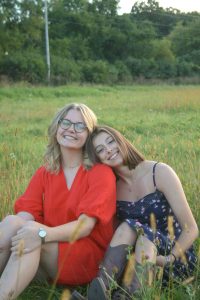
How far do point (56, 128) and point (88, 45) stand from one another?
136 ft

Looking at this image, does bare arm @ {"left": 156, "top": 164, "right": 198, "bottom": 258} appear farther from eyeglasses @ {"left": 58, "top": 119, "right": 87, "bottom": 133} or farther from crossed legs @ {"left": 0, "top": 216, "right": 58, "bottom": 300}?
crossed legs @ {"left": 0, "top": 216, "right": 58, "bottom": 300}

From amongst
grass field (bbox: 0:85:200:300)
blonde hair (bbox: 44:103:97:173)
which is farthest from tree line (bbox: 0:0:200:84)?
blonde hair (bbox: 44:103:97:173)

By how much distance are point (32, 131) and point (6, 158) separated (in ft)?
12.3

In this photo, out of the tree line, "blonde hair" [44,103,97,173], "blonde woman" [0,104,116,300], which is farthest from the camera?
the tree line

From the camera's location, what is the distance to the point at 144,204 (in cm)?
293

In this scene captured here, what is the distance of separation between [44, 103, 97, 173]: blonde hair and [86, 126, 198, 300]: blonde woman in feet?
0.25

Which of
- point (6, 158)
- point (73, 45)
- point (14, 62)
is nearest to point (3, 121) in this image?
point (6, 158)

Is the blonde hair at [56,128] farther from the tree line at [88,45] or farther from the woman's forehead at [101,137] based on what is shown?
the tree line at [88,45]

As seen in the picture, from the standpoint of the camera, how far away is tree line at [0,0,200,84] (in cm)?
3253

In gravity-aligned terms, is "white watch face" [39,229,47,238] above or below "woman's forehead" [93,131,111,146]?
below

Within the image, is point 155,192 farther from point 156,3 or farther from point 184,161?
point 156,3

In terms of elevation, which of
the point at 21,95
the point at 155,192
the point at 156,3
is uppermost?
the point at 156,3

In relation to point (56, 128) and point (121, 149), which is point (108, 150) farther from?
point (56, 128)

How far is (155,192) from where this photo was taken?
293 centimetres
